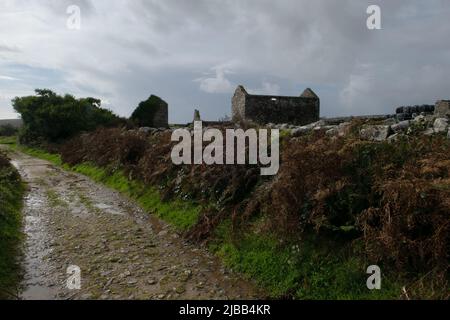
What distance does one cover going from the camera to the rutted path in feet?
17.3

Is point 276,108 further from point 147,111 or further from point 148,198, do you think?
point 147,111

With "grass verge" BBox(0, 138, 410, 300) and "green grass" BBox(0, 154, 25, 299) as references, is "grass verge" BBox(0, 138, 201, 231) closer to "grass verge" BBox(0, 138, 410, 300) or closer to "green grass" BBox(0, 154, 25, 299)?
"grass verge" BBox(0, 138, 410, 300)

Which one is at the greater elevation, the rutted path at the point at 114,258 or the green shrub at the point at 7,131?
the green shrub at the point at 7,131

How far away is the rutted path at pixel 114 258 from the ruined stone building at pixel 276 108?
9.13 meters

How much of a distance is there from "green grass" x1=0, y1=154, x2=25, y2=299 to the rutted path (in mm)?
189

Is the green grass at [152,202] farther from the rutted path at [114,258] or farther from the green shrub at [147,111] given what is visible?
the green shrub at [147,111]

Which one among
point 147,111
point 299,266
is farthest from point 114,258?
point 147,111

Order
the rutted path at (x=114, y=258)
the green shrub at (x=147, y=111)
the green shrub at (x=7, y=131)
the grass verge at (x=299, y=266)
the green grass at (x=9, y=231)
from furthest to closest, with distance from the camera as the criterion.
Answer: the green shrub at (x=7, y=131) → the green shrub at (x=147, y=111) → the green grass at (x=9, y=231) → the rutted path at (x=114, y=258) → the grass verge at (x=299, y=266)

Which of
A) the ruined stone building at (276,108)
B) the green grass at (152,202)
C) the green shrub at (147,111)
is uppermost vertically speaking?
the green shrub at (147,111)

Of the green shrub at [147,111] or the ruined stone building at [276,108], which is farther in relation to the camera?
the green shrub at [147,111]

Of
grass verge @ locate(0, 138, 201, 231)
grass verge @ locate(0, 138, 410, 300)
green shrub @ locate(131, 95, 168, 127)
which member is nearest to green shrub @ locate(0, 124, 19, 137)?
green shrub @ locate(131, 95, 168, 127)

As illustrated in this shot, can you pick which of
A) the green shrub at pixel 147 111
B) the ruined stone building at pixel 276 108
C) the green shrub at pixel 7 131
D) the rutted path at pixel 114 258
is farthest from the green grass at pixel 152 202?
the green shrub at pixel 7 131

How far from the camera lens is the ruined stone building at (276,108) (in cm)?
1795
